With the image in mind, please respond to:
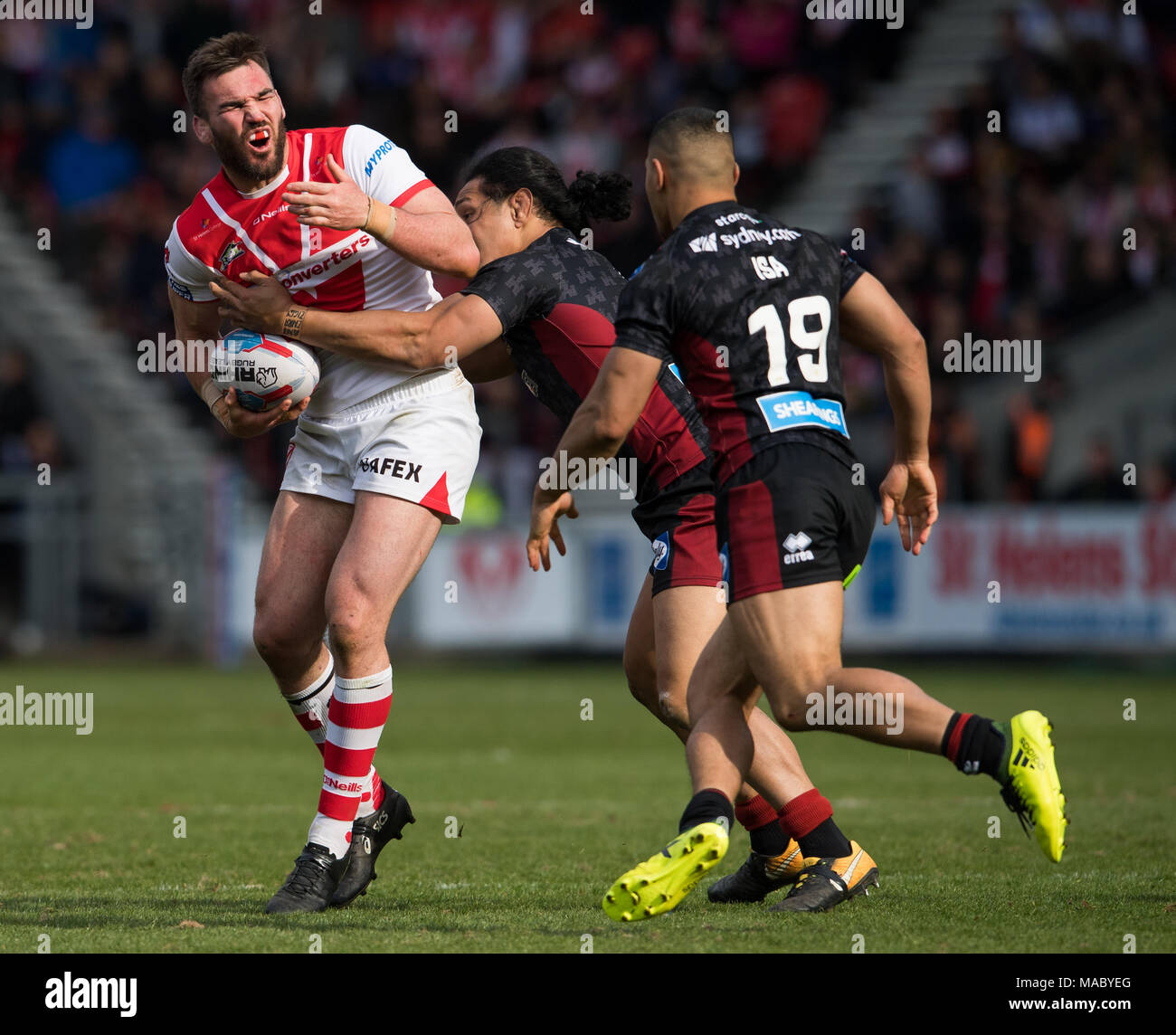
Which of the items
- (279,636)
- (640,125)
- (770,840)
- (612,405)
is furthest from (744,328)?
(640,125)

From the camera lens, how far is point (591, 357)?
228 inches

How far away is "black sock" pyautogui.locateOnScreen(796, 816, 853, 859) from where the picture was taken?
18.4ft

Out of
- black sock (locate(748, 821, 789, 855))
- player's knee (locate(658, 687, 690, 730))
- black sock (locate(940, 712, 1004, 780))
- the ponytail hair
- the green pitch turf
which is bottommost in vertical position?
the green pitch turf

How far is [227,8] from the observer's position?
22.9 meters

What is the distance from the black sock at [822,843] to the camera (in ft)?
18.4

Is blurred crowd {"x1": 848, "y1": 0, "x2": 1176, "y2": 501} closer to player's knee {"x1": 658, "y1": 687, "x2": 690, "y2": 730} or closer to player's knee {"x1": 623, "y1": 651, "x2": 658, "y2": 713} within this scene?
player's knee {"x1": 623, "y1": 651, "x2": 658, "y2": 713}

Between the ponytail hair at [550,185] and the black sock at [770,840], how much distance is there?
7.07 ft

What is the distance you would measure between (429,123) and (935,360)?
22.0 ft

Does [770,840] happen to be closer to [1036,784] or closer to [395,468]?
[1036,784]

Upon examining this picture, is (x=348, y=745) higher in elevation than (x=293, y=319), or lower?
lower

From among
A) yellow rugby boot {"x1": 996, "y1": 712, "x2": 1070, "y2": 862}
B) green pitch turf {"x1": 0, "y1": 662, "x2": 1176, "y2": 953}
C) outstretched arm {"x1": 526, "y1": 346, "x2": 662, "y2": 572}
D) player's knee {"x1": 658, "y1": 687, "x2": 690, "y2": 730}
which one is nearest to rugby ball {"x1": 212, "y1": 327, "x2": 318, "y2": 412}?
outstretched arm {"x1": 526, "y1": 346, "x2": 662, "y2": 572}

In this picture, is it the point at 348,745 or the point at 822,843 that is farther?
the point at 348,745

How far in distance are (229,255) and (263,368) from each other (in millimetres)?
461
